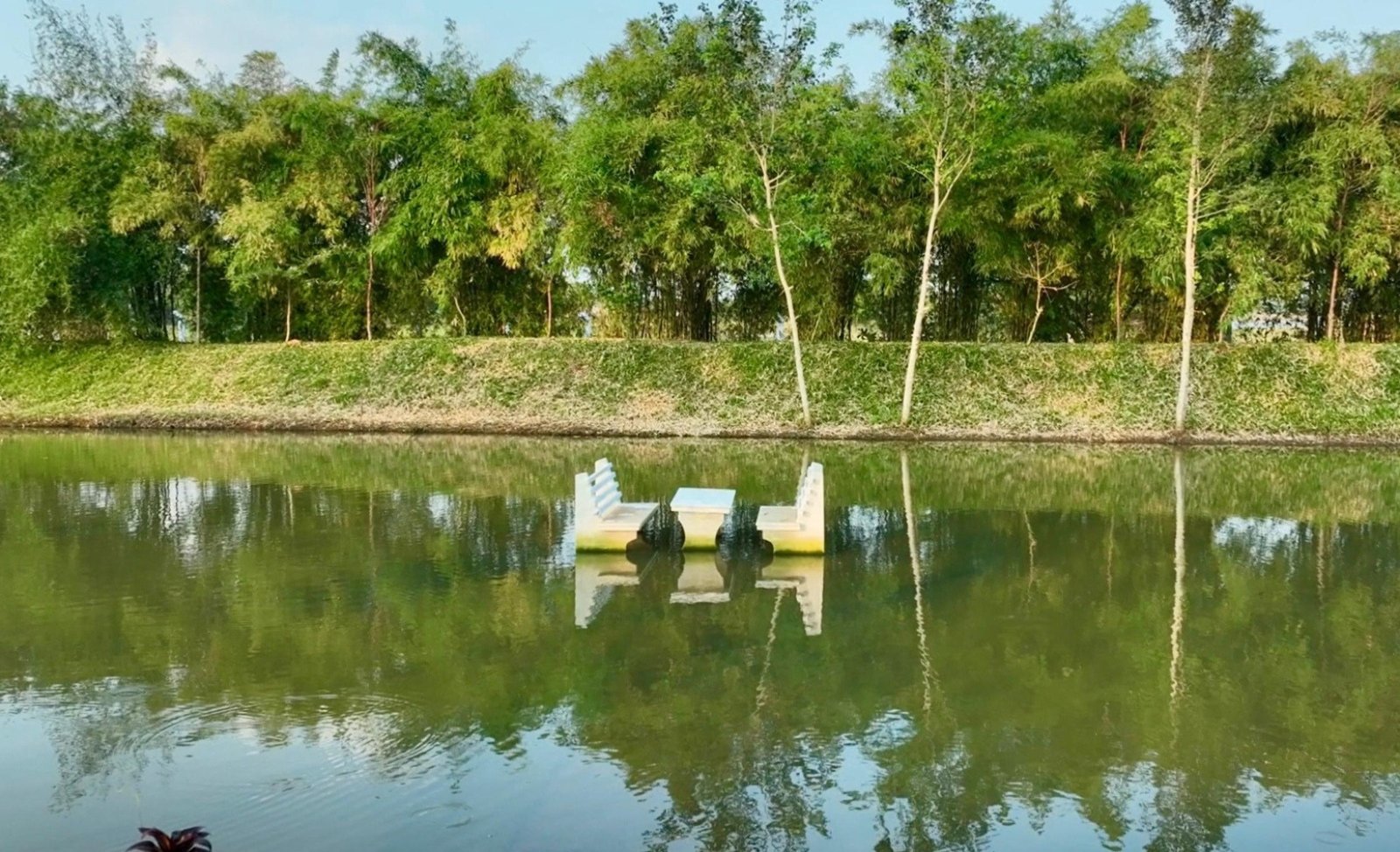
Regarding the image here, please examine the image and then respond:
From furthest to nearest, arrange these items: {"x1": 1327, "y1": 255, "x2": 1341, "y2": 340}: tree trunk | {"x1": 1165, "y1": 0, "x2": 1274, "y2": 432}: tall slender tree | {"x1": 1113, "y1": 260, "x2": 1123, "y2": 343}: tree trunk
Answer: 1. {"x1": 1113, "y1": 260, "x2": 1123, "y2": 343}: tree trunk
2. {"x1": 1327, "y1": 255, "x2": 1341, "y2": 340}: tree trunk
3. {"x1": 1165, "y1": 0, "x2": 1274, "y2": 432}: tall slender tree

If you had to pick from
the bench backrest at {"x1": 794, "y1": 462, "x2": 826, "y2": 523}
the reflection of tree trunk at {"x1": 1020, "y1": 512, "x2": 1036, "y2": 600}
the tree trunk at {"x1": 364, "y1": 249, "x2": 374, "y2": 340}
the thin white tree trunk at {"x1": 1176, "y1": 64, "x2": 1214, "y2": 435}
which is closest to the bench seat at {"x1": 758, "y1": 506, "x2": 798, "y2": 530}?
the bench backrest at {"x1": 794, "y1": 462, "x2": 826, "y2": 523}

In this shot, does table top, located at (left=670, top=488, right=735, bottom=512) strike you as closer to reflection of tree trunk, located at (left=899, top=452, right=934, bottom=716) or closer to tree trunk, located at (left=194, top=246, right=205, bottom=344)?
reflection of tree trunk, located at (left=899, top=452, right=934, bottom=716)

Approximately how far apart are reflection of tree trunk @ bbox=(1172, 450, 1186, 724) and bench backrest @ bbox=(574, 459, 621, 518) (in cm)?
433

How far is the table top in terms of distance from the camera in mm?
8453

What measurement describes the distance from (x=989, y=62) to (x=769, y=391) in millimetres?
7358

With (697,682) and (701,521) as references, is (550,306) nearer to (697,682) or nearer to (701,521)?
(701,521)

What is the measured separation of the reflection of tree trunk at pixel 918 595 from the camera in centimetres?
522

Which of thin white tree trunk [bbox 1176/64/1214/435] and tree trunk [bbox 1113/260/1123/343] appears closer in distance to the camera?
thin white tree trunk [bbox 1176/64/1214/435]

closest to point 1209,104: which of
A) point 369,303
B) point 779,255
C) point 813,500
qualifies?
point 779,255

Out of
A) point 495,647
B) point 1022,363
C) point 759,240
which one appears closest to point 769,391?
point 759,240

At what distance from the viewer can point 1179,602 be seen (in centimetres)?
702

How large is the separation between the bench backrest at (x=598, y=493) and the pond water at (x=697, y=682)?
19.3 inches

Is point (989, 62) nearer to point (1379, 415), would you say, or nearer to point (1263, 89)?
point (1263, 89)

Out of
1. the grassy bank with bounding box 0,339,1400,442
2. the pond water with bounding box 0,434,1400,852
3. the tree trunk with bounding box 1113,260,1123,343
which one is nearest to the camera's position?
the pond water with bounding box 0,434,1400,852
